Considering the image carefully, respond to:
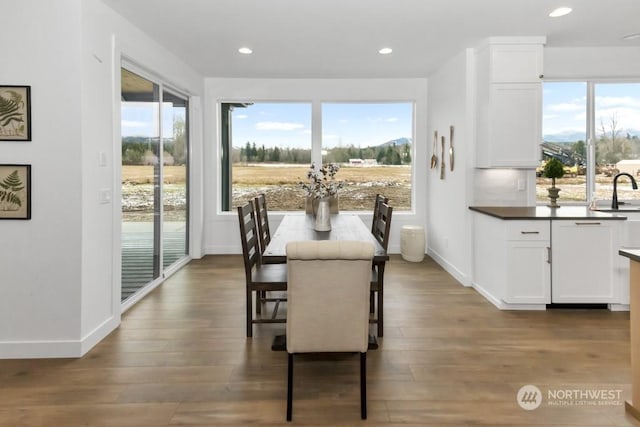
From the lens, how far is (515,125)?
4.43m

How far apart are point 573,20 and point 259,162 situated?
14.7 ft

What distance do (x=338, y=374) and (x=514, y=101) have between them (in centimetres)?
328

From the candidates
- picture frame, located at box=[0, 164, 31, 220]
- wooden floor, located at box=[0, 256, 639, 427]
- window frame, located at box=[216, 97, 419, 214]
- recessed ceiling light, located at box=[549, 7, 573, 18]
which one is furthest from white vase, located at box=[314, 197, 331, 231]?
window frame, located at box=[216, 97, 419, 214]

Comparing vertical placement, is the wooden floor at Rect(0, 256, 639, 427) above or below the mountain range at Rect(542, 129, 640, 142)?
below

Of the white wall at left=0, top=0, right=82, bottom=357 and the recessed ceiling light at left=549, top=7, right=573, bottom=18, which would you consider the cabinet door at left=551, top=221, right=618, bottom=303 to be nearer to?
the recessed ceiling light at left=549, top=7, right=573, bottom=18

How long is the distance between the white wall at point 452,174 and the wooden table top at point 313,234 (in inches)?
55.5

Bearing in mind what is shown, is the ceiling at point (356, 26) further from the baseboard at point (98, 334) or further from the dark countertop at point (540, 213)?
the baseboard at point (98, 334)

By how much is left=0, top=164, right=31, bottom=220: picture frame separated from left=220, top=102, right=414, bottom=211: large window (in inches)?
155

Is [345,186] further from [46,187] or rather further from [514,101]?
[46,187]

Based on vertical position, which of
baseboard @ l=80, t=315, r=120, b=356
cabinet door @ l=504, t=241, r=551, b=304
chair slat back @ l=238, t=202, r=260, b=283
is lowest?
baseboard @ l=80, t=315, r=120, b=356

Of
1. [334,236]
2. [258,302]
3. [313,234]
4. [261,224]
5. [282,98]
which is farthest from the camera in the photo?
[282,98]

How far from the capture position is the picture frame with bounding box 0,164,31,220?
9.61ft

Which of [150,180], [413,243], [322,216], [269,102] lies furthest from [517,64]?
[150,180]

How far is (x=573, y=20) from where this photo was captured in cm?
397
